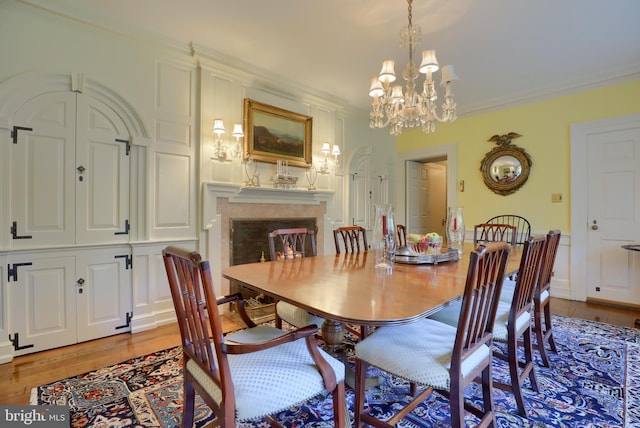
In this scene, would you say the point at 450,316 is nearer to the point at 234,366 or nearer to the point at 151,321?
the point at 234,366

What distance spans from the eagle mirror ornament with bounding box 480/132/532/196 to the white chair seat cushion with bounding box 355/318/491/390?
3.58 meters

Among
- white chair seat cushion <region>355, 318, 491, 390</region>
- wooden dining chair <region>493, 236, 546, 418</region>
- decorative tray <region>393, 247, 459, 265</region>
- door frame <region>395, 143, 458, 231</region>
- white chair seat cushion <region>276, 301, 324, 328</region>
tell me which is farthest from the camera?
door frame <region>395, 143, 458, 231</region>

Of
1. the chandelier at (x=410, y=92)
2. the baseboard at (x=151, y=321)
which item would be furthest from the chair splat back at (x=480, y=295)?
the baseboard at (x=151, y=321)

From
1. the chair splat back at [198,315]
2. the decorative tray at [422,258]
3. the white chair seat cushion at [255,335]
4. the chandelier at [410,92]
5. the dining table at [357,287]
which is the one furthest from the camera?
the chandelier at [410,92]

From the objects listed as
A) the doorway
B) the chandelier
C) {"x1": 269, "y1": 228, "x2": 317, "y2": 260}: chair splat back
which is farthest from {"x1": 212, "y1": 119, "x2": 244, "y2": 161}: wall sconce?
the doorway

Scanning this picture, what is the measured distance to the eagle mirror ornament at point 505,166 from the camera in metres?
4.16

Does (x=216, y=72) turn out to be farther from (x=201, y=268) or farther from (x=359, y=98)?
(x=201, y=268)

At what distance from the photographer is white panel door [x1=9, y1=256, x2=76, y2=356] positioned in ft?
7.41

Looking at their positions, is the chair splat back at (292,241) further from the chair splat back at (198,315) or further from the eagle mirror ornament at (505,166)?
the eagle mirror ornament at (505,166)

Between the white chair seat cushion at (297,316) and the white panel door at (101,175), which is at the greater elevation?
the white panel door at (101,175)

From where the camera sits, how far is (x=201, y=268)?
3.02 ft

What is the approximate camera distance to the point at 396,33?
8.99ft

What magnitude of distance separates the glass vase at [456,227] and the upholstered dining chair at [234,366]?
1543 mm

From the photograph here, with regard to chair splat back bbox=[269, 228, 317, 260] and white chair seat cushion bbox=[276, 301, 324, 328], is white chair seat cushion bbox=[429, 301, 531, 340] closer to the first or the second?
white chair seat cushion bbox=[276, 301, 324, 328]
